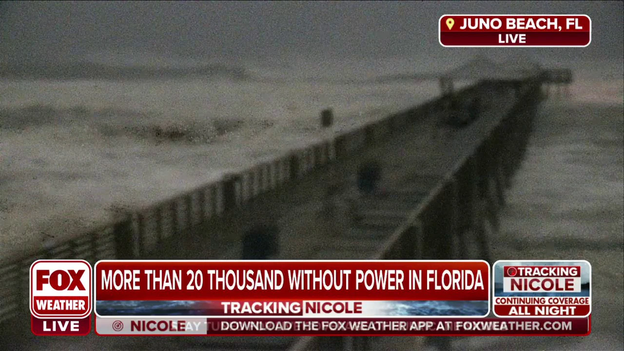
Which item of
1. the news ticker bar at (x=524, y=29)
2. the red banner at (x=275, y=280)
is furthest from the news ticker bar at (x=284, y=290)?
the news ticker bar at (x=524, y=29)

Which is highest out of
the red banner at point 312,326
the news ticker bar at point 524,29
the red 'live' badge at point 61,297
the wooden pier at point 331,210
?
the news ticker bar at point 524,29

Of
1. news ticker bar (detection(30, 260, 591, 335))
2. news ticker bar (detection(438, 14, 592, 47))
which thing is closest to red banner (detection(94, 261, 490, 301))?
news ticker bar (detection(30, 260, 591, 335))

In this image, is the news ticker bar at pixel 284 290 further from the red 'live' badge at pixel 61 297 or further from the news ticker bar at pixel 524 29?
the news ticker bar at pixel 524 29

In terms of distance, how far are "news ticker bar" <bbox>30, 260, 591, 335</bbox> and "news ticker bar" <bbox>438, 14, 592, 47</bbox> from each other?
3.14 feet

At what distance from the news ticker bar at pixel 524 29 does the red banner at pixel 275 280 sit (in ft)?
3.24

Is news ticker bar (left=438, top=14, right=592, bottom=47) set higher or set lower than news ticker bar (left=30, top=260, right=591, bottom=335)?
higher

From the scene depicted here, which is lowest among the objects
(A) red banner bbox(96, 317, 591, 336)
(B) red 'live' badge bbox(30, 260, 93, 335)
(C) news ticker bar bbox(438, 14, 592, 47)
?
(A) red banner bbox(96, 317, 591, 336)

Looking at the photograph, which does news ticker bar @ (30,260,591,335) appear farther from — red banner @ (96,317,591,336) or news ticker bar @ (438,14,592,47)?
news ticker bar @ (438,14,592,47)

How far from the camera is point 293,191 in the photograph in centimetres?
425

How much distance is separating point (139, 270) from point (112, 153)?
0.52 m

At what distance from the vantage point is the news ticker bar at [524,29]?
4062 mm

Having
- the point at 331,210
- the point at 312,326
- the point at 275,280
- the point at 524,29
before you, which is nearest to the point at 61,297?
the point at 275,280

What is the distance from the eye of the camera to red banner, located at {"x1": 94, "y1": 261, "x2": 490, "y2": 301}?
405cm

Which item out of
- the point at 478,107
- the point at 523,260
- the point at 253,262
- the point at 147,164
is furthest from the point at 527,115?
the point at 147,164
